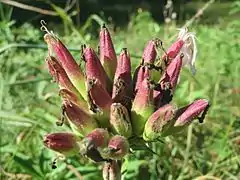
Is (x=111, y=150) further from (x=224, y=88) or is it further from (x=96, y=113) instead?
(x=224, y=88)

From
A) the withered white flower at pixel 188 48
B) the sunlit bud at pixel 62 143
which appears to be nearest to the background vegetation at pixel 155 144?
the withered white flower at pixel 188 48

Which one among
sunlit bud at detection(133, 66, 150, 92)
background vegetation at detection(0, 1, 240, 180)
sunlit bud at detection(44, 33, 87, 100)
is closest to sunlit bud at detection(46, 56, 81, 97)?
sunlit bud at detection(44, 33, 87, 100)

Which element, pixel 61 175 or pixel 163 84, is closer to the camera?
pixel 163 84

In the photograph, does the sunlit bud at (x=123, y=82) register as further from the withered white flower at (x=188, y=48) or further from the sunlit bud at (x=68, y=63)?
the withered white flower at (x=188, y=48)

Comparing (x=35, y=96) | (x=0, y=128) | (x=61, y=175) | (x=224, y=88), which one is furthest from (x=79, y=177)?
(x=224, y=88)

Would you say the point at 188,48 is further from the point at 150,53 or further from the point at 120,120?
the point at 120,120

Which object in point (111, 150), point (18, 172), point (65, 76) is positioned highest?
point (65, 76)
